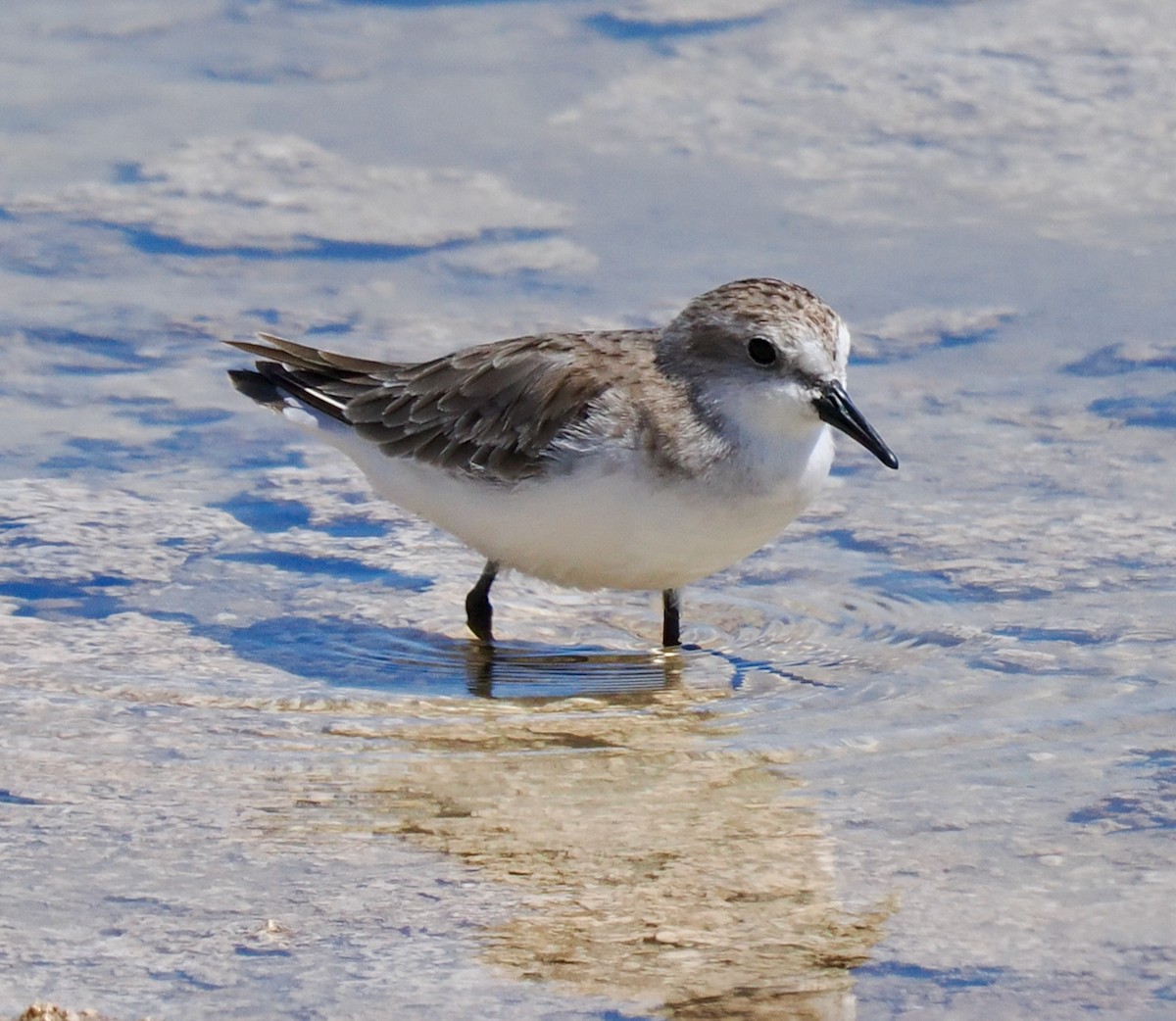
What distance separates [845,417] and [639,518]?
0.75 m

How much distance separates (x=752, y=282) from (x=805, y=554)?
1.33m

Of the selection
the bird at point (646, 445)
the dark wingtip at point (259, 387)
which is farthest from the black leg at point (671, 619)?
the dark wingtip at point (259, 387)

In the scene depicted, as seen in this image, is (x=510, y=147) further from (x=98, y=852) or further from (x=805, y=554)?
(x=98, y=852)

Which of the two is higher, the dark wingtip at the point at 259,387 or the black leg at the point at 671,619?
the dark wingtip at the point at 259,387

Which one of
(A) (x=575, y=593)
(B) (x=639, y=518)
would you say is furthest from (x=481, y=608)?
(B) (x=639, y=518)

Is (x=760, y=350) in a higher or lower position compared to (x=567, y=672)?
higher

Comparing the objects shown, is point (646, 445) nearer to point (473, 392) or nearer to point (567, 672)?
point (567, 672)

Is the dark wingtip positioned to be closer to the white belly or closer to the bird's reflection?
the white belly

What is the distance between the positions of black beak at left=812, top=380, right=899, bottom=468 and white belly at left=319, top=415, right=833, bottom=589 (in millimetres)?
171

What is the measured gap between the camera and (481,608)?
7.32 meters

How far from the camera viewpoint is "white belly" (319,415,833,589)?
259 inches

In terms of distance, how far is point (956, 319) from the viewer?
9953mm

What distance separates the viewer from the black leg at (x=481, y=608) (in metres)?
7.29

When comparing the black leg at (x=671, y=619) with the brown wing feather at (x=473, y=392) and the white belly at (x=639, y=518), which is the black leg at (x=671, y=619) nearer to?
the white belly at (x=639, y=518)
